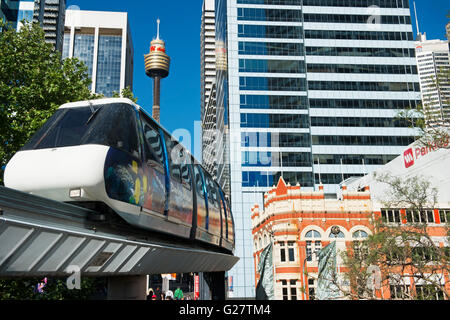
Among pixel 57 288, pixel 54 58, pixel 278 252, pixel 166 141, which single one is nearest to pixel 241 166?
pixel 278 252

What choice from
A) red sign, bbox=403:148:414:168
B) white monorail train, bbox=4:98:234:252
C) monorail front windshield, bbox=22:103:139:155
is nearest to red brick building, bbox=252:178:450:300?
red sign, bbox=403:148:414:168

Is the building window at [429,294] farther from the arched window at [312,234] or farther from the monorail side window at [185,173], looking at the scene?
the arched window at [312,234]

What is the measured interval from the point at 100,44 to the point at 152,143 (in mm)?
158259

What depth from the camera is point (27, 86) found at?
21156mm

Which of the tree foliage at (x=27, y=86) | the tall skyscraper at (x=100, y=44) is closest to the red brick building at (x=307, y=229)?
the tree foliage at (x=27, y=86)

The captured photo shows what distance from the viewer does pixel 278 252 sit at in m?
44.8

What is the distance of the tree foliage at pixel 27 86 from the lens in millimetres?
18438

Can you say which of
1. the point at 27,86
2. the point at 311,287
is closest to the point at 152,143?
the point at 27,86

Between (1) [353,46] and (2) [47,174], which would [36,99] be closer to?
(2) [47,174]

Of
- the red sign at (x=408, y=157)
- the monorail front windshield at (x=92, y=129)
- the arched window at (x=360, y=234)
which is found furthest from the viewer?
the red sign at (x=408, y=157)

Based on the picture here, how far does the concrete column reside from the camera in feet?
37.8

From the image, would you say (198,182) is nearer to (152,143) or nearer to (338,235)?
(152,143)

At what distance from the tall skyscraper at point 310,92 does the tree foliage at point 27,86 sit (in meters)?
49.7

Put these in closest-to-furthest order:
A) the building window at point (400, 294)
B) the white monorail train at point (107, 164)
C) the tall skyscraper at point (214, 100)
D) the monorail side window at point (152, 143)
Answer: the white monorail train at point (107, 164), the monorail side window at point (152, 143), the building window at point (400, 294), the tall skyscraper at point (214, 100)
